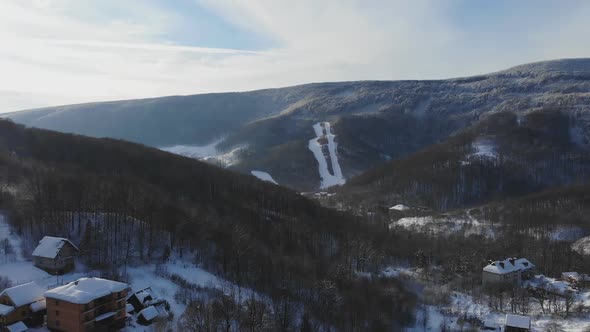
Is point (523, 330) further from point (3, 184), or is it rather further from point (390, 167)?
point (390, 167)

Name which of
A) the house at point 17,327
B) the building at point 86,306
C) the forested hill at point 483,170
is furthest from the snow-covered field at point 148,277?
the forested hill at point 483,170

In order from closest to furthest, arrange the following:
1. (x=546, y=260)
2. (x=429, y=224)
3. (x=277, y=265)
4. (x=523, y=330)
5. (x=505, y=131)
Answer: (x=523, y=330) < (x=277, y=265) < (x=546, y=260) < (x=429, y=224) < (x=505, y=131)

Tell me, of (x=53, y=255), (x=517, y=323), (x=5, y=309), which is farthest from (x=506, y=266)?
(x=5, y=309)

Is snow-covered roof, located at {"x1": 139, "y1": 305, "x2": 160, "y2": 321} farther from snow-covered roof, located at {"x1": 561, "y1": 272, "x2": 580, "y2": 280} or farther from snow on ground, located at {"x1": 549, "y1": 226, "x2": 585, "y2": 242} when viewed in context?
snow on ground, located at {"x1": 549, "y1": 226, "x2": 585, "y2": 242}

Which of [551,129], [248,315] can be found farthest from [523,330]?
[551,129]

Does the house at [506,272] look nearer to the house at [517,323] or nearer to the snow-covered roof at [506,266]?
the snow-covered roof at [506,266]

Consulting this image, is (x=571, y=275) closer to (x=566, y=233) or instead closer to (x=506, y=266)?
(x=506, y=266)
